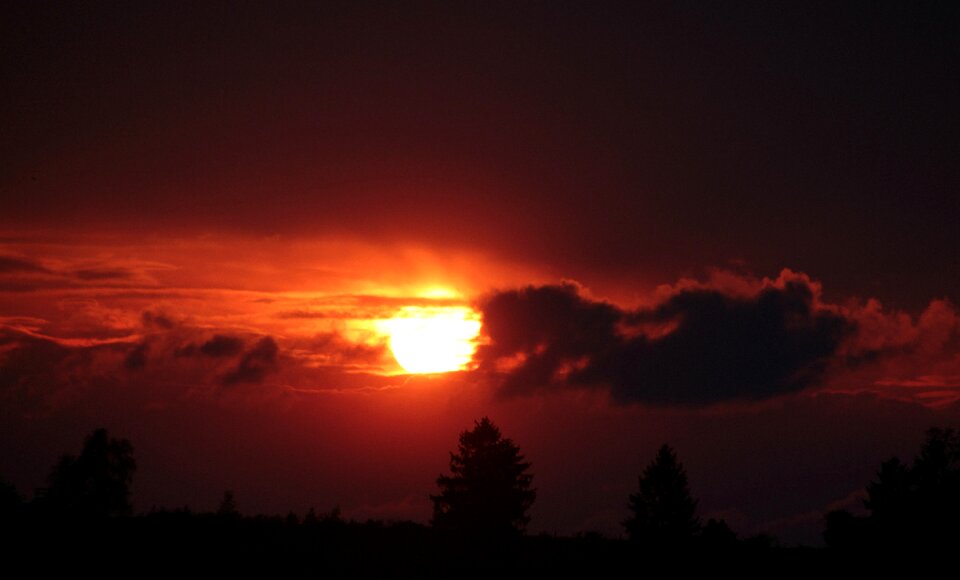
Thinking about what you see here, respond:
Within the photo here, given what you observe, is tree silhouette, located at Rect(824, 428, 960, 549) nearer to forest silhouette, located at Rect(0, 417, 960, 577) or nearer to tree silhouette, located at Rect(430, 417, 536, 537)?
forest silhouette, located at Rect(0, 417, 960, 577)

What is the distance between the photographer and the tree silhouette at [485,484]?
7506 cm

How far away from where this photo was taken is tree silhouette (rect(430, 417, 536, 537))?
75062mm

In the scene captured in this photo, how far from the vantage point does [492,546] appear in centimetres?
3456

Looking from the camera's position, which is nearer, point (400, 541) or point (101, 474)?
point (400, 541)

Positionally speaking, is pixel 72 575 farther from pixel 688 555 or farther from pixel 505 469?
pixel 505 469

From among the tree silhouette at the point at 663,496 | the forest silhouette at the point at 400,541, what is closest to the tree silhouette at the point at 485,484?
the tree silhouette at the point at 663,496

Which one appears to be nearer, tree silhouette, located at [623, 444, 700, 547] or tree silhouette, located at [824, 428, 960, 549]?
tree silhouette, located at [824, 428, 960, 549]

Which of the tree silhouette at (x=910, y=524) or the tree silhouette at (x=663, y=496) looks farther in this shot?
the tree silhouette at (x=663, y=496)

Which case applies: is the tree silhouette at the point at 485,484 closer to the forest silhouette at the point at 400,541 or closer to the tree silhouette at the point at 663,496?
the tree silhouette at the point at 663,496

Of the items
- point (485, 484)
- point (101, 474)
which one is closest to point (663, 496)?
point (485, 484)

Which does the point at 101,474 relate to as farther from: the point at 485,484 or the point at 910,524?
the point at 910,524

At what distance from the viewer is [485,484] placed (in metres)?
79.3

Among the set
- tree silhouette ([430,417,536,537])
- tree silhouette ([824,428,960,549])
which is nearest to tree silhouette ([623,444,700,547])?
tree silhouette ([430,417,536,537])

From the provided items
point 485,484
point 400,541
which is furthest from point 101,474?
point 400,541
